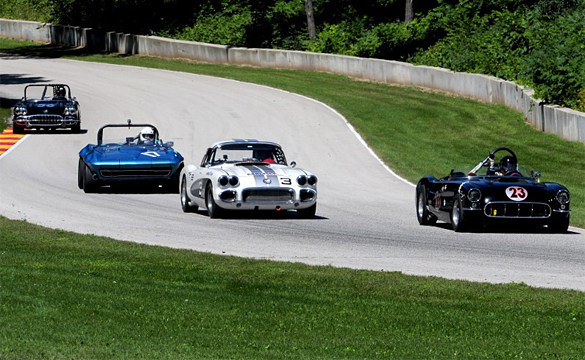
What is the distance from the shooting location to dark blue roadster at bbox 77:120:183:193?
72.5 ft

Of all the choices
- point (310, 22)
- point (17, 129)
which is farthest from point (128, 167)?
point (310, 22)

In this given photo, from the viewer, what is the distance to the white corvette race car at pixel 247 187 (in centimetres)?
1853

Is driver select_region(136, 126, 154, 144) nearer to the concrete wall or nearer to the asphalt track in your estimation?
the asphalt track

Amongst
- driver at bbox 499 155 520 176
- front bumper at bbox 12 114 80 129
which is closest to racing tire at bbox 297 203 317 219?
driver at bbox 499 155 520 176

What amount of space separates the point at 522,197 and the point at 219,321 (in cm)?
855

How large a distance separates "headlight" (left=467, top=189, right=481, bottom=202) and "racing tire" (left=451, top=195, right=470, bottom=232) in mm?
211

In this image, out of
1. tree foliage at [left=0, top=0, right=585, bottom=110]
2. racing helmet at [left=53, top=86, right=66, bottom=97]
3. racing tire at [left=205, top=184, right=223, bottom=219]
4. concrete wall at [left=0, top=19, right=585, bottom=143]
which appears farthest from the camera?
tree foliage at [left=0, top=0, right=585, bottom=110]

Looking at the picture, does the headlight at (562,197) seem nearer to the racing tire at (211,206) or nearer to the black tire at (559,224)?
the black tire at (559,224)

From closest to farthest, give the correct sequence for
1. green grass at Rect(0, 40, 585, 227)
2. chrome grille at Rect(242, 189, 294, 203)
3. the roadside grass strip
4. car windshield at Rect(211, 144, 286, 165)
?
1. chrome grille at Rect(242, 189, 294, 203)
2. car windshield at Rect(211, 144, 286, 165)
3. green grass at Rect(0, 40, 585, 227)
4. the roadside grass strip

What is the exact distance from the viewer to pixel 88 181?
72.8ft

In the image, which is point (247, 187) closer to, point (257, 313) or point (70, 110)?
point (257, 313)

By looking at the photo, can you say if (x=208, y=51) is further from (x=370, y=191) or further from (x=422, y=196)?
(x=422, y=196)

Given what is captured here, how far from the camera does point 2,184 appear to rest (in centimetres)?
2320

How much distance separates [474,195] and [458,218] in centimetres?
51
